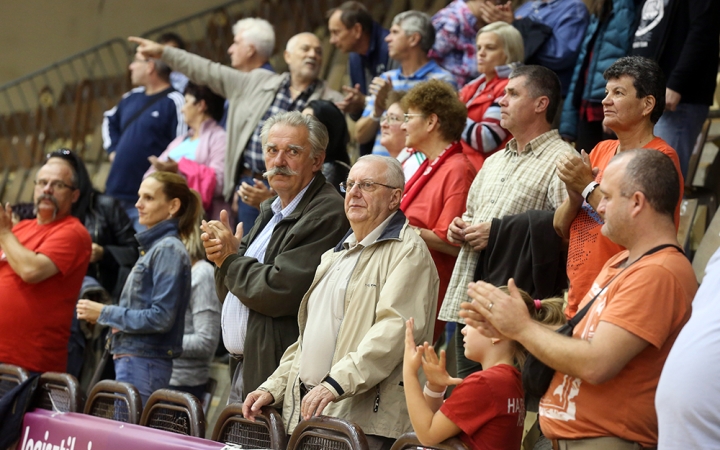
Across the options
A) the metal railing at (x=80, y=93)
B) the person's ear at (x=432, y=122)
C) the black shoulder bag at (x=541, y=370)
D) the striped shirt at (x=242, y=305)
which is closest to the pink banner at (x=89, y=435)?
the striped shirt at (x=242, y=305)

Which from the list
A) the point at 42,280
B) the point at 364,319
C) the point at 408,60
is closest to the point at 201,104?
the point at 408,60

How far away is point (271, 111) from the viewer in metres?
5.64

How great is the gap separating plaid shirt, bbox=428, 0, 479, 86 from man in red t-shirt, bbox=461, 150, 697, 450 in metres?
3.11

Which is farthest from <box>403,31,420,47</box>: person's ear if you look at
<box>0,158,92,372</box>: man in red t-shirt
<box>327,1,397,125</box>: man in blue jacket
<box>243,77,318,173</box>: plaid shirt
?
<box>0,158,92,372</box>: man in red t-shirt

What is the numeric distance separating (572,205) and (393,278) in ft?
2.15

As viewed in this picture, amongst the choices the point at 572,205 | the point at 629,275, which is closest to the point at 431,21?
the point at 572,205

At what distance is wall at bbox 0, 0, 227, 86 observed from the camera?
29.8 ft

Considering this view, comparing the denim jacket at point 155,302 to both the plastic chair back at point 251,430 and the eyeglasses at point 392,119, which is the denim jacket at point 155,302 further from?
the eyeglasses at point 392,119

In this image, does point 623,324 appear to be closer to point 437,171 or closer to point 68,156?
point 437,171

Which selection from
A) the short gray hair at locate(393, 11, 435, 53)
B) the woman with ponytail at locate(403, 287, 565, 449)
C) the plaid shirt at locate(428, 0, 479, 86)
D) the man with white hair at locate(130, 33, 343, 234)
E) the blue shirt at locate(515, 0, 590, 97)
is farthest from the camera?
the man with white hair at locate(130, 33, 343, 234)

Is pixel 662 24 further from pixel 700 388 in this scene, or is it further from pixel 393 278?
pixel 700 388

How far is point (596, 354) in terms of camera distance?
2.29m

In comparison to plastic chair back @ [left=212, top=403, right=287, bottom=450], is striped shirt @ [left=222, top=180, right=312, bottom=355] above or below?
above

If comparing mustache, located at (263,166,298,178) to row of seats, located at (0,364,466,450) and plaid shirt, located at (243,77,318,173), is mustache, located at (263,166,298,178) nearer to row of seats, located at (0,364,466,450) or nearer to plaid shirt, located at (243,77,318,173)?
row of seats, located at (0,364,466,450)
